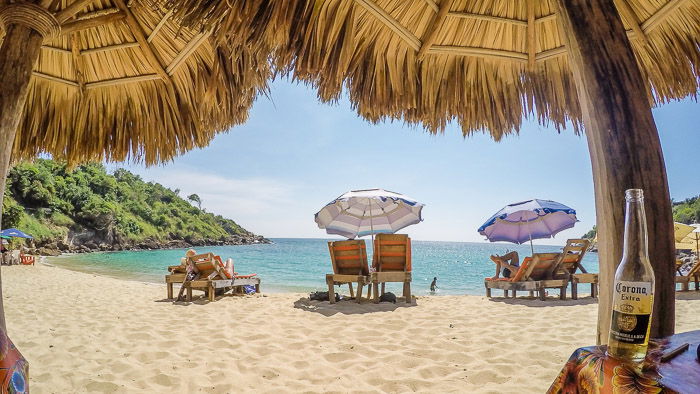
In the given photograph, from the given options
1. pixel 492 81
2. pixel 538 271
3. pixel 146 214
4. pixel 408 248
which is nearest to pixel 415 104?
pixel 492 81

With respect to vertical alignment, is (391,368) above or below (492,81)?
below

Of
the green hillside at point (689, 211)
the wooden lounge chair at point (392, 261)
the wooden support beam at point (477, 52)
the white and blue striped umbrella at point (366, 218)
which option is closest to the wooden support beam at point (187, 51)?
the wooden support beam at point (477, 52)

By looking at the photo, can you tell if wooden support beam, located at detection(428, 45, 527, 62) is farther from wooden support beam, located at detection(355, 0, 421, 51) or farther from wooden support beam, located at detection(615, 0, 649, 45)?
wooden support beam, located at detection(615, 0, 649, 45)

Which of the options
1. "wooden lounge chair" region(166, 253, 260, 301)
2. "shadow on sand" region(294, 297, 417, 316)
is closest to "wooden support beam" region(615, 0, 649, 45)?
"shadow on sand" region(294, 297, 417, 316)

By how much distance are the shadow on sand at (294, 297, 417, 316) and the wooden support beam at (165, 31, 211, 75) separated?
3602mm

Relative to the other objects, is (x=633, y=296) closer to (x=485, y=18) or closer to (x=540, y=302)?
(x=485, y=18)

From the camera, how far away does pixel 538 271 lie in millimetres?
7031

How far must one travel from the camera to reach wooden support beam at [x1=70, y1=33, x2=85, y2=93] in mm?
2725

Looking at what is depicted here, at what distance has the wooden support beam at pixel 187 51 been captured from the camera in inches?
104

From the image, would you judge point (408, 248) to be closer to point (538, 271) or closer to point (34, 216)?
point (538, 271)

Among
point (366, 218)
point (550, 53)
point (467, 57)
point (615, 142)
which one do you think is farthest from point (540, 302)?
point (615, 142)

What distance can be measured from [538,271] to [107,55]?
23.6ft

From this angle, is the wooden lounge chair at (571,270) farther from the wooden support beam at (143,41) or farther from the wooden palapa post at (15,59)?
the wooden palapa post at (15,59)

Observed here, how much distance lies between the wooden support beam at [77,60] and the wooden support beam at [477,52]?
254 centimetres
